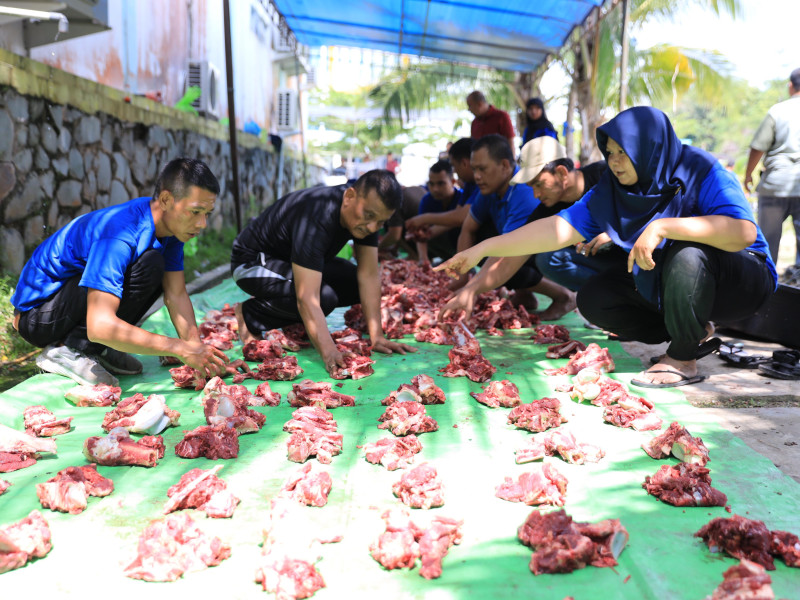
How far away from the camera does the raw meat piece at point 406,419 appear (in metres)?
2.67

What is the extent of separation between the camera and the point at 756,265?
327 centimetres

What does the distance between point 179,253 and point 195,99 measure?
20.5ft

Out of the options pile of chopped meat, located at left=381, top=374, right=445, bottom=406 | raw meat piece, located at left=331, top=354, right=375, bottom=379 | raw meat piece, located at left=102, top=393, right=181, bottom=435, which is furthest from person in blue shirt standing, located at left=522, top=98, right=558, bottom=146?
raw meat piece, located at left=102, top=393, right=181, bottom=435

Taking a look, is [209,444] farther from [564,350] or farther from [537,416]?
[564,350]

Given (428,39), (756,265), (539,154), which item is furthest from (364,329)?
(428,39)

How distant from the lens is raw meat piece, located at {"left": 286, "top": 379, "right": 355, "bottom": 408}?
2994 millimetres

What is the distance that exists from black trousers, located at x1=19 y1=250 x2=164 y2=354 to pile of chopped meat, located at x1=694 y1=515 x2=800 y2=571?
107 inches

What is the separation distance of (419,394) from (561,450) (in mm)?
794

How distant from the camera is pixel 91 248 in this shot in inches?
117

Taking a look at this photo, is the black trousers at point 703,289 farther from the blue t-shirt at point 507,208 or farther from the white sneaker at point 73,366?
the white sneaker at point 73,366

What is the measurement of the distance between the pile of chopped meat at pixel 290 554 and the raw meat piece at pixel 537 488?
610 mm

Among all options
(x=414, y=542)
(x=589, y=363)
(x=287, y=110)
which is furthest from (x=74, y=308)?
(x=287, y=110)

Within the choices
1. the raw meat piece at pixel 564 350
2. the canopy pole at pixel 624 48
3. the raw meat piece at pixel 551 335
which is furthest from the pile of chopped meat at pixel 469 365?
the canopy pole at pixel 624 48

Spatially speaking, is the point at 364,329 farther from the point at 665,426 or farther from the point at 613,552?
the point at 613,552
